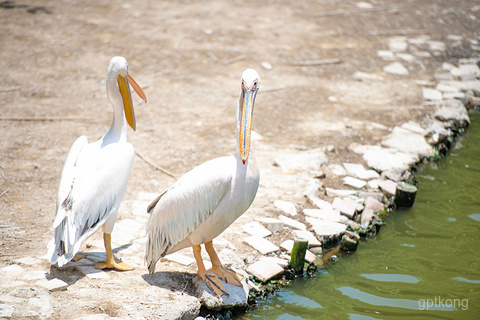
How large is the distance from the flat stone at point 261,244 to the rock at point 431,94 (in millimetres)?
4651

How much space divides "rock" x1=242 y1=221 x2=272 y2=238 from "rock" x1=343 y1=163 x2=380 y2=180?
5.49 ft

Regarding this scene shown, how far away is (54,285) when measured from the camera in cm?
359

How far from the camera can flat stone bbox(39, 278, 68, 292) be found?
3566 millimetres

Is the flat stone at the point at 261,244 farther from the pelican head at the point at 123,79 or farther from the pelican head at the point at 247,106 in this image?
the pelican head at the point at 123,79

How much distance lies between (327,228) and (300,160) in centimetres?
136

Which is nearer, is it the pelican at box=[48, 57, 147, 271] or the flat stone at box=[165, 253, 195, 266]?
the pelican at box=[48, 57, 147, 271]

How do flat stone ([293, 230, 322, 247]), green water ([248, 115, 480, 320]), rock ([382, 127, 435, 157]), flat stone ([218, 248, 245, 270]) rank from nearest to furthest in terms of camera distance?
green water ([248, 115, 480, 320]), flat stone ([218, 248, 245, 270]), flat stone ([293, 230, 322, 247]), rock ([382, 127, 435, 157])

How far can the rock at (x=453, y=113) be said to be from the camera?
7.50 meters

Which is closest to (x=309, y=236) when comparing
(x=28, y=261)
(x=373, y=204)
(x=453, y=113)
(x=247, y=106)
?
(x=373, y=204)

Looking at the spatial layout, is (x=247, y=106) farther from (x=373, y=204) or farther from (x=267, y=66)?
(x=267, y=66)

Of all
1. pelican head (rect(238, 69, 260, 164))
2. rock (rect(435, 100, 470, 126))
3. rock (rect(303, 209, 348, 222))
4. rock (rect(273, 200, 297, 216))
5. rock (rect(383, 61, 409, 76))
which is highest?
pelican head (rect(238, 69, 260, 164))

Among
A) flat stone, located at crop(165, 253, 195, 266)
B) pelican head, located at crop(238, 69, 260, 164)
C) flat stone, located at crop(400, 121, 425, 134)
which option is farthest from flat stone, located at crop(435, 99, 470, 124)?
flat stone, located at crop(165, 253, 195, 266)

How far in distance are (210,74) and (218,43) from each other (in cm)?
138

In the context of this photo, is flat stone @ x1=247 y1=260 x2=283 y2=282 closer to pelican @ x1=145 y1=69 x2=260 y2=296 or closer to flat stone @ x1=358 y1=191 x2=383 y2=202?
pelican @ x1=145 y1=69 x2=260 y2=296
